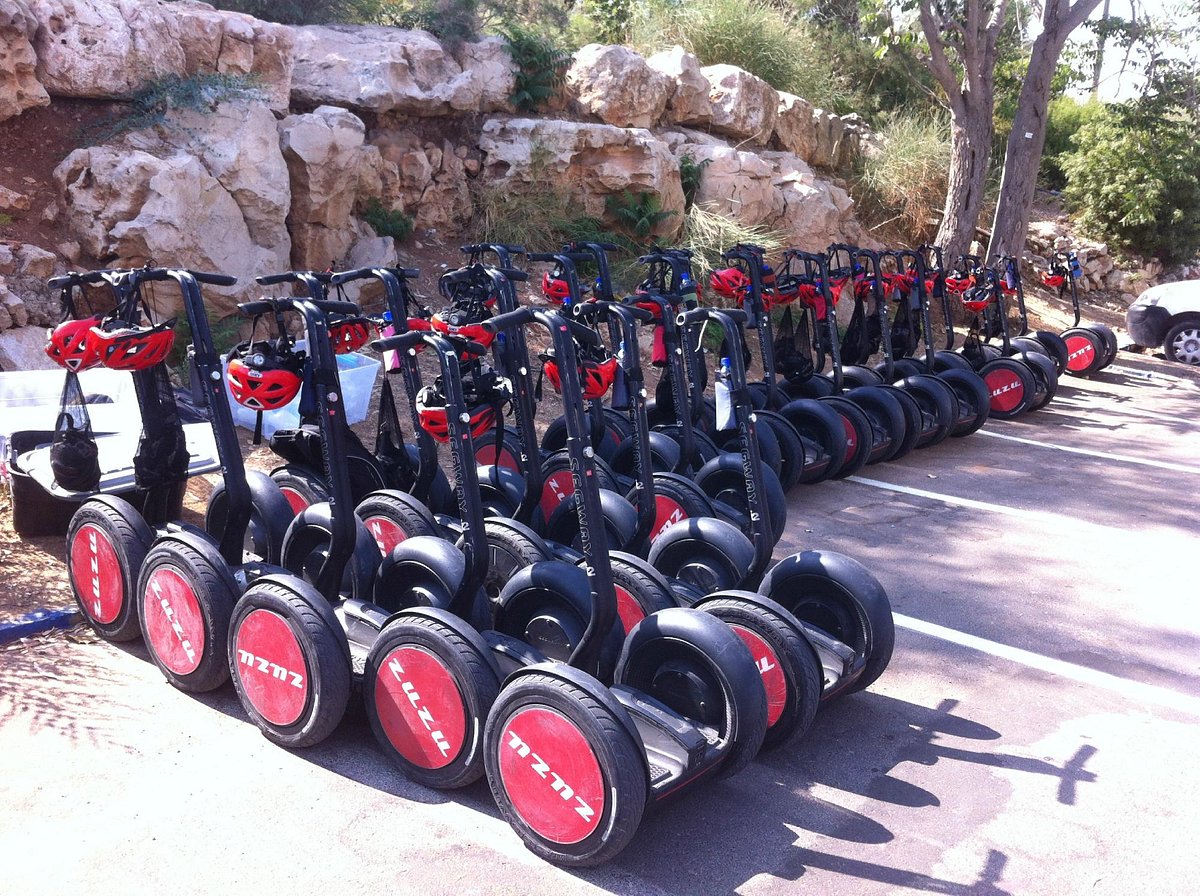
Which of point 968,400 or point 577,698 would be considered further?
point 968,400

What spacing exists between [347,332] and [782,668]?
2428 millimetres

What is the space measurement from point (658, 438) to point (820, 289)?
2896 mm

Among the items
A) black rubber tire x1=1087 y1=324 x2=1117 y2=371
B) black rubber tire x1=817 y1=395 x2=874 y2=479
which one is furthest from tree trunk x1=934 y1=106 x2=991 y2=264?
black rubber tire x1=817 y1=395 x2=874 y2=479

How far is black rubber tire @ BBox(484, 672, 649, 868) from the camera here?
9.81 feet

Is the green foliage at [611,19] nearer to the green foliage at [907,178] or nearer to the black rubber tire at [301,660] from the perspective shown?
the green foliage at [907,178]

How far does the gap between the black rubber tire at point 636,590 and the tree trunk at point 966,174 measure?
10.6 meters

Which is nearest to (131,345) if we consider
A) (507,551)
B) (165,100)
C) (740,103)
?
(507,551)

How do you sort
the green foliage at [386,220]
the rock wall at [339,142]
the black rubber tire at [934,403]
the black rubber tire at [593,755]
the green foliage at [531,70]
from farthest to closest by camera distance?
the green foliage at [531,70]
the green foliage at [386,220]
the black rubber tire at [934,403]
the rock wall at [339,142]
the black rubber tire at [593,755]

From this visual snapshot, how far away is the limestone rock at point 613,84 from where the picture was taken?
11961mm

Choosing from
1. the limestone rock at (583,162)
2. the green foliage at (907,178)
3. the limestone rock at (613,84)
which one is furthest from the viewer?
the green foliage at (907,178)

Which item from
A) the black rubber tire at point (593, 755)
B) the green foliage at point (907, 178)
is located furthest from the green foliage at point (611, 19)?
the black rubber tire at point (593, 755)

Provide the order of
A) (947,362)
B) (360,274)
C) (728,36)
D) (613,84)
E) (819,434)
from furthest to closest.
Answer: (728,36)
(613,84)
(947,362)
(819,434)
(360,274)

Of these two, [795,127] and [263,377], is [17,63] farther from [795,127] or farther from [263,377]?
[795,127]

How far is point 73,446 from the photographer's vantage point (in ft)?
15.6
